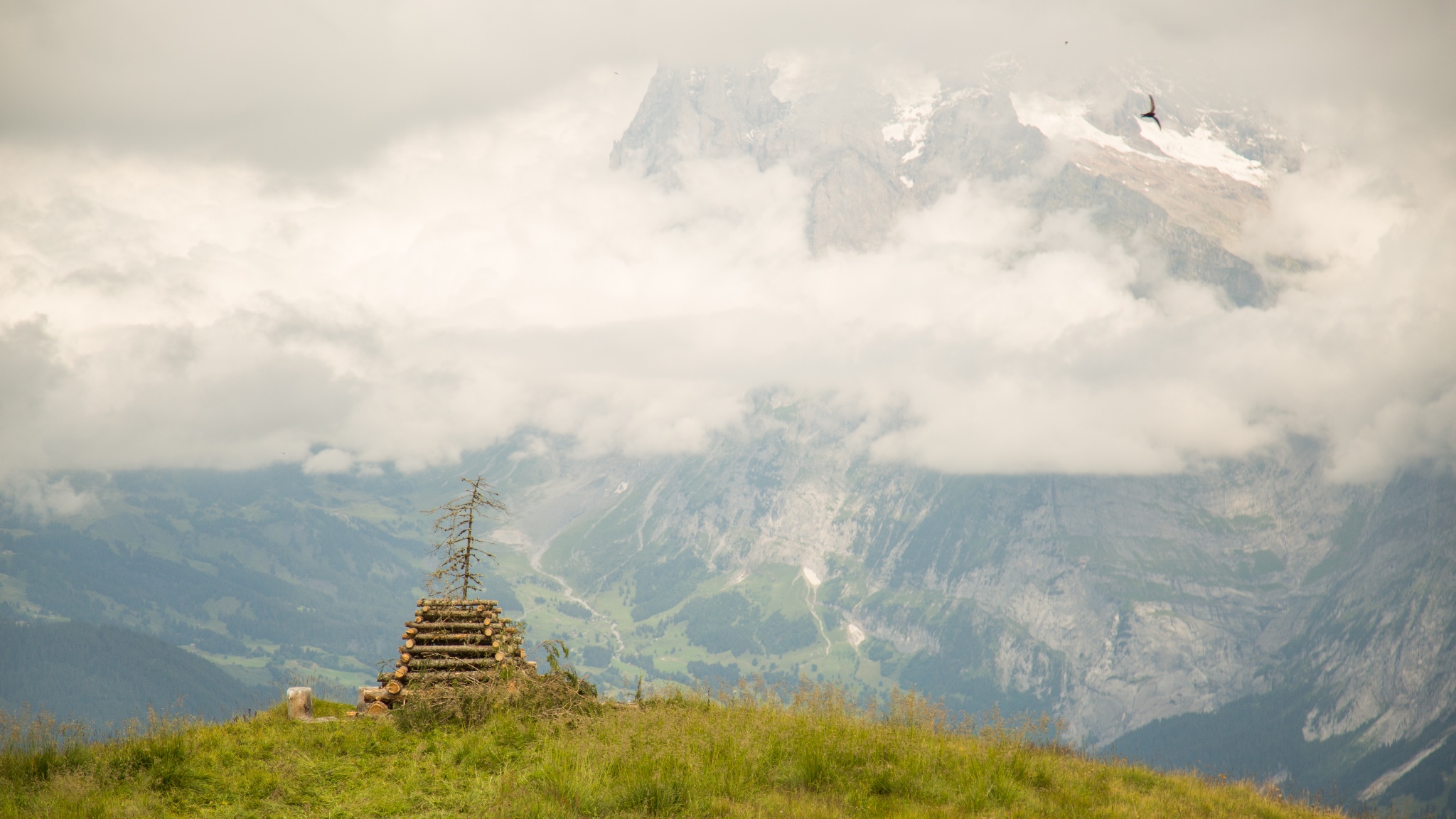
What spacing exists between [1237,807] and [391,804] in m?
15.8

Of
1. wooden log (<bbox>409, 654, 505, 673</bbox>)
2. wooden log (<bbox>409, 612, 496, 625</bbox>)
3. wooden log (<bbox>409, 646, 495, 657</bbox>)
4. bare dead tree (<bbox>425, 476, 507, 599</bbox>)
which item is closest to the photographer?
wooden log (<bbox>409, 654, 505, 673</bbox>)

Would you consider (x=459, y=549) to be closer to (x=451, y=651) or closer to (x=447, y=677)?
(x=451, y=651)

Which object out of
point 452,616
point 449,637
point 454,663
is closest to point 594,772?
point 454,663

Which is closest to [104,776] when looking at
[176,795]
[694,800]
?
[176,795]

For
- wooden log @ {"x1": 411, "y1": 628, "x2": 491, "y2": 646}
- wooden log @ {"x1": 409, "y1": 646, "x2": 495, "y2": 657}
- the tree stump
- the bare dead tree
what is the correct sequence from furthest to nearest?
the bare dead tree < wooden log @ {"x1": 411, "y1": 628, "x2": 491, "y2": 646} < wooden log @ {"x1": 409, "y1": 646, "x2": 495, "y2": 657} < the tree stump

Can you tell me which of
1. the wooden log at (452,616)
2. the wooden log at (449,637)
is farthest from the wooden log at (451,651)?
the wooden log at (452,616)

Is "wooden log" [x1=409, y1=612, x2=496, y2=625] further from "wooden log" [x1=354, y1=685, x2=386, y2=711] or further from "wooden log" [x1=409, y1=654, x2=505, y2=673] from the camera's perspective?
"wooden log" [x1=354, y1=685, x2=386, y2=711]

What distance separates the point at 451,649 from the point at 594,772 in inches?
330

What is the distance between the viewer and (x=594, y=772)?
584 inches

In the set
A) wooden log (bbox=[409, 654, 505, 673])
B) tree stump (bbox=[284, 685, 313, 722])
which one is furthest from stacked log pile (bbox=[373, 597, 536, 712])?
tree stump (bbox=[284, 685, 313, 722])

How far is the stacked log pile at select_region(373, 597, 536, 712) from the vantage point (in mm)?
20953

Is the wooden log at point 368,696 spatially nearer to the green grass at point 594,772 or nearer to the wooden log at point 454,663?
the wooden log at point 454,663

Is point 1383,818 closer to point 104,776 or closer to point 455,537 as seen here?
point 455,537

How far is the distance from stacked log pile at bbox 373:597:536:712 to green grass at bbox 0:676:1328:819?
194 centimetres
